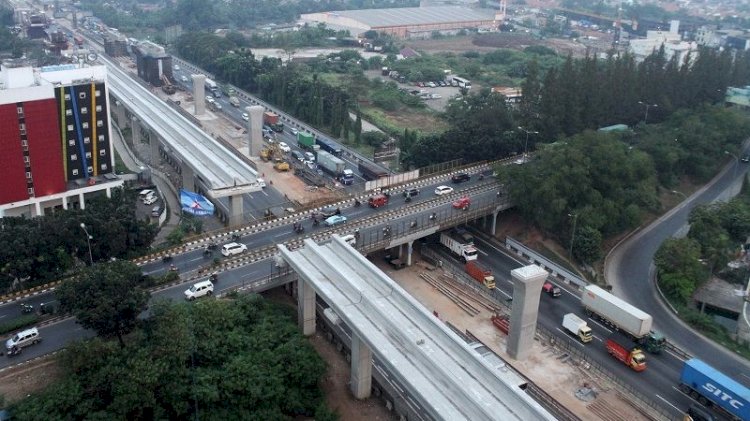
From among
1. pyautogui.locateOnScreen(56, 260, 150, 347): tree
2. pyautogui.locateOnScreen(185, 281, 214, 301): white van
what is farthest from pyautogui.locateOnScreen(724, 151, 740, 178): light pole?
pyautogui.locateOnScreen(56, 260, 150, 347): tree

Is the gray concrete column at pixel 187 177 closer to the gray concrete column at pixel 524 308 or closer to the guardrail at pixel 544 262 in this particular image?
the guardrail at pixel 544 262

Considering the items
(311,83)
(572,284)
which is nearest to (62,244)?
(572,284)

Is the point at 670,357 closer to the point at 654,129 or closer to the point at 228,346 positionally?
the point at 228,346

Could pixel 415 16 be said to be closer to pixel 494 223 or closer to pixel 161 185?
pixel 161 185

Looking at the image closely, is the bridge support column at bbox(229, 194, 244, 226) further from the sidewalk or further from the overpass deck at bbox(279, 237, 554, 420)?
the overpass deck at bbox(279, 237, 554, 420)

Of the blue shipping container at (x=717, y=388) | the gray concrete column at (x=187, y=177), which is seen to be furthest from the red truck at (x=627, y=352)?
the gray concrete column at (x=187, y=177)

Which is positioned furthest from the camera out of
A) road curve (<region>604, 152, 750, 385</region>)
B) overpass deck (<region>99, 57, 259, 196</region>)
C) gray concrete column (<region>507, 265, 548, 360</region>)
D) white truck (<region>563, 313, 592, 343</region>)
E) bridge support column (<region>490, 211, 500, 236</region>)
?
bridge support column (<region>490, 211, 500, 236</region>)
